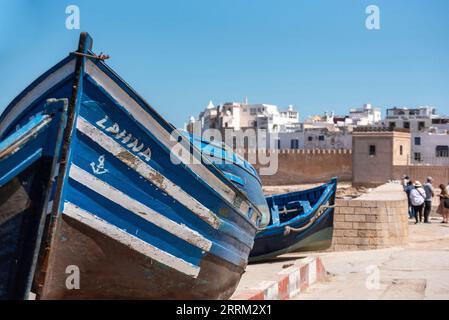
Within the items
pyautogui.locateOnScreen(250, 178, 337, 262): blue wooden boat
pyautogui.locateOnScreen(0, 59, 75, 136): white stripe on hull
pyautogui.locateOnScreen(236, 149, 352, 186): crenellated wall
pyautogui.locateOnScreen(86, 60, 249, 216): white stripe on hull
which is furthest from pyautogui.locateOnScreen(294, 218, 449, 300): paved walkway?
pyautogui.locateOnScreen(236, 149, 352, 186): crenellated wall

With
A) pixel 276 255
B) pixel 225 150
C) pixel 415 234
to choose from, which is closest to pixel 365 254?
pixel 276 255

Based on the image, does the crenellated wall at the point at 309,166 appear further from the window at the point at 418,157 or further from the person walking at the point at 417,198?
the person walking at the point at 417,198

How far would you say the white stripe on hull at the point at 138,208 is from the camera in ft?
16.9

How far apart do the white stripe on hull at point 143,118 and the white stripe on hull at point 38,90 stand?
205mm

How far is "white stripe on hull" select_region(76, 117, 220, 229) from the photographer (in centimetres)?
517

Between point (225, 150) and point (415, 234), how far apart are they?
255 inches

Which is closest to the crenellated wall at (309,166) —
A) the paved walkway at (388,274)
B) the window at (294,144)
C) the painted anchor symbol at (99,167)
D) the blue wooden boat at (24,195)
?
the window at (294,144)

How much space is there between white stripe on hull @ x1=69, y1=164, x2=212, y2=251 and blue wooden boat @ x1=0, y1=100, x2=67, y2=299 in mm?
264

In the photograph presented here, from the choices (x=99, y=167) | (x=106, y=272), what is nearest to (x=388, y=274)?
(x=106, y=272)

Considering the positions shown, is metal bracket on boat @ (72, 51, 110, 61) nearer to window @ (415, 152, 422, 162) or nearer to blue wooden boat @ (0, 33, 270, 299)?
blue wooden boat @ (0, 33, 270, 299)
